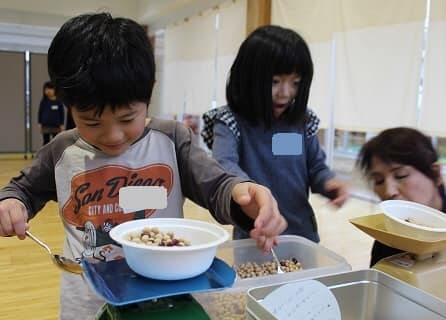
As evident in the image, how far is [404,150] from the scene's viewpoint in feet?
3.66

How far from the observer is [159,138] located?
0.91 m

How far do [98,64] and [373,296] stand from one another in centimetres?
52

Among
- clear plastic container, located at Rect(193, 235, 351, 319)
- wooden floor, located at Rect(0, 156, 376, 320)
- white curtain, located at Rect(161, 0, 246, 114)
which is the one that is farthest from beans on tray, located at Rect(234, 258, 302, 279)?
white curtain, located at Rect(161, 0, 246, 114)

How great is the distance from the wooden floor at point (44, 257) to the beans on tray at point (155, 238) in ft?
4.16

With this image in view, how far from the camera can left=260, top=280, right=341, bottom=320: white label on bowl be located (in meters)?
0.60

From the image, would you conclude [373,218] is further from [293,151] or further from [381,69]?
[381,69]

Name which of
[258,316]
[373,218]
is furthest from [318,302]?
[373,218]

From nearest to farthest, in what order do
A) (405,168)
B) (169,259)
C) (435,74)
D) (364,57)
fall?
(169,259), (405,168), (435,74), (364,57)

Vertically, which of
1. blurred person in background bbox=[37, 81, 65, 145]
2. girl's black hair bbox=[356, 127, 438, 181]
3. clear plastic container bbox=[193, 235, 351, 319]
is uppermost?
girl's black hair bbox=[356, 127, 438, 181]

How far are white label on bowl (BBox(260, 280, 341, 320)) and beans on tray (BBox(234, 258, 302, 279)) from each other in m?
0.29

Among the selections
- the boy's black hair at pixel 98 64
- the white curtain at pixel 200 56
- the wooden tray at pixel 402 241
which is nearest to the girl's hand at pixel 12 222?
the boy's black hair at pixel 98 64

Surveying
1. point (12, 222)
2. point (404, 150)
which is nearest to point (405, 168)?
point (404, 150)

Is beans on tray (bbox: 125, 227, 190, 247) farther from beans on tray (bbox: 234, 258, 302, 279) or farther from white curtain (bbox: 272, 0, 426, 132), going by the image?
white curtain (bbox: 272, 0, 426, 132)

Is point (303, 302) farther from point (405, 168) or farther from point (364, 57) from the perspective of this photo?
point (364, 57)
